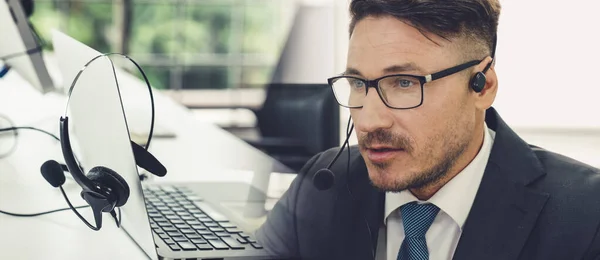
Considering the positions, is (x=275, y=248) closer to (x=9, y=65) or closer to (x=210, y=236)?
(x=210, y=236)

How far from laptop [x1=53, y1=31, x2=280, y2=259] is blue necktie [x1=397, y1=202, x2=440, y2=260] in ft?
0.65

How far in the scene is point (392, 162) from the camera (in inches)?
34.1

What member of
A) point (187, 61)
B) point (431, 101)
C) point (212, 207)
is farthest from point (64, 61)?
point (187, 61)

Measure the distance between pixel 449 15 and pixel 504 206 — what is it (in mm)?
249

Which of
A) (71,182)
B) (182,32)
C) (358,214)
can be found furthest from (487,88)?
(182,32)

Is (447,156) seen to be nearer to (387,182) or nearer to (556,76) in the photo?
(387,182)

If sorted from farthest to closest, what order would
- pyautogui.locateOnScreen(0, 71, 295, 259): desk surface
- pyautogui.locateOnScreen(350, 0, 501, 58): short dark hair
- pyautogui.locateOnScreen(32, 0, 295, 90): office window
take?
pyautogui.locateOnScreen(32, 0, 295, 90): office window → pyautogui.locateOnScreen(0, 71, 295, 259): desk surface → pyautogui.locateOnScreen(350, 0, 501, 58): short dark hair

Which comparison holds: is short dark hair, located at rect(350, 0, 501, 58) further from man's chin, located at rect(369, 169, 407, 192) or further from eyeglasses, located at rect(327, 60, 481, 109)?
man's chin, located at rect(369, 169, 407, 192)

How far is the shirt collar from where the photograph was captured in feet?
2.90

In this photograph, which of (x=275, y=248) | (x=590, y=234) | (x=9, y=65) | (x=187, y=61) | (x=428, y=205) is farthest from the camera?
(x=187, y=61)

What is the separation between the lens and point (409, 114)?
84cm

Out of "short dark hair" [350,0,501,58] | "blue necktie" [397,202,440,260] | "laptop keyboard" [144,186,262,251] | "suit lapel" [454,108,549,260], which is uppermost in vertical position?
"short dark hair" [350,0,501,58]

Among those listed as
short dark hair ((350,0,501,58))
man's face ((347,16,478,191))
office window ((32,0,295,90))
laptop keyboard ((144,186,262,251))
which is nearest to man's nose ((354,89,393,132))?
man's face ((347,16,478,191))

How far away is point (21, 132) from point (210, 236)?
902 mm
